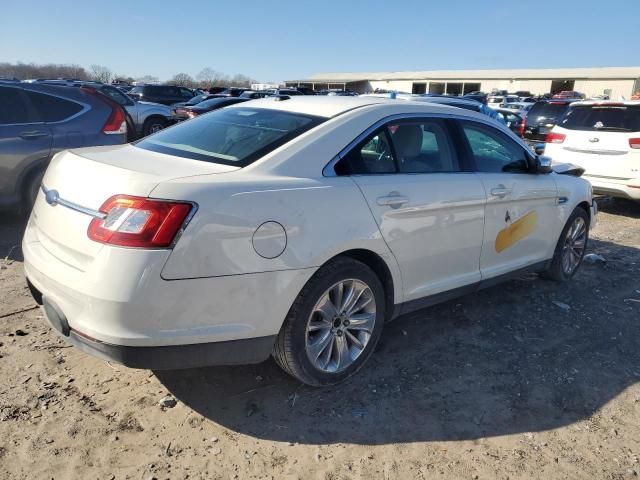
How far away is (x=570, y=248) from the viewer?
5.24 metres

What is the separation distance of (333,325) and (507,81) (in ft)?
247

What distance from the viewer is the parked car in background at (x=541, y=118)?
670 inches

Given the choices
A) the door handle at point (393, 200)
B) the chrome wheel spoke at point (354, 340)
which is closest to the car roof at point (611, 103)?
the door handle at point (393, 200)

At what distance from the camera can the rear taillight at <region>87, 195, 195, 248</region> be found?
2396 millimetres

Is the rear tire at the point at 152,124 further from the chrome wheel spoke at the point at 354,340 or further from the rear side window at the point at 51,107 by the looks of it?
the chrome wheel spoke at the point at 354,340

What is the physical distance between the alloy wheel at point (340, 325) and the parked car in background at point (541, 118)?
15.5 metres

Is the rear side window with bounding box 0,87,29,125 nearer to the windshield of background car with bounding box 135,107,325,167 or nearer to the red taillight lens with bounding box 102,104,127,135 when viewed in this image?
the red taillight lens with bounding box 102,104,127,135

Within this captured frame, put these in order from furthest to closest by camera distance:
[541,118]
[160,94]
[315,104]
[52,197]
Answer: [160,94]
[541,118]
[315,104]
[52,197]

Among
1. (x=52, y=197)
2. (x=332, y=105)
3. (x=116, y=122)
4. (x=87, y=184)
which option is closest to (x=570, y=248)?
(x=332, y=105)

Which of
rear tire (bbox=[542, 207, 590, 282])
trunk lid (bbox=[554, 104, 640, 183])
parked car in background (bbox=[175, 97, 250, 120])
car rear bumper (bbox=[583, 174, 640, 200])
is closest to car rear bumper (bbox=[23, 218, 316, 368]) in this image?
rear tire (bbox=[542, 207, 590, 282])

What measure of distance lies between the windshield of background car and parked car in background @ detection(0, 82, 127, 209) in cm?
290

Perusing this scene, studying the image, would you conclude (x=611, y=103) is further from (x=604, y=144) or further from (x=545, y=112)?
(x=545, y=112)

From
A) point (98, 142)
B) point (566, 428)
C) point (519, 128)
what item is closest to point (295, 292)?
point (566, 428)

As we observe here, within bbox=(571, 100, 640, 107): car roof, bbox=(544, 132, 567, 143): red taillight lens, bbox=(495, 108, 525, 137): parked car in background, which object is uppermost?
bbox=(571, 100, 640, 107): car roof
